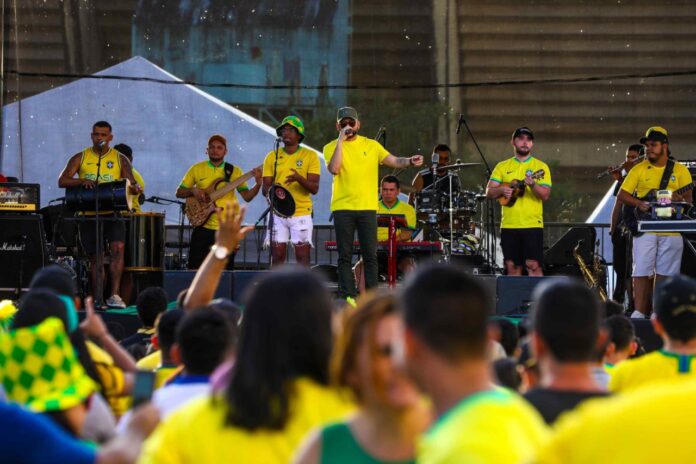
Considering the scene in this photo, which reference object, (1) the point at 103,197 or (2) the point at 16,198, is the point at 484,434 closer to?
(1) the point at 103,197

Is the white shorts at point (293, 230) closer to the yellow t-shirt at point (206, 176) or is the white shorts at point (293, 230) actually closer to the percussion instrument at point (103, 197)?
the yellow t-shirt at point (206, 176)

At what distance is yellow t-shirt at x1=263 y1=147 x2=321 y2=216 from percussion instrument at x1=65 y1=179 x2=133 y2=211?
155 centimetres

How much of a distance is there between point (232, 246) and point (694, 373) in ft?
6.33

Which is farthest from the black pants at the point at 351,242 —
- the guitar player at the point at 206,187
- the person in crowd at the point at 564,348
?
the person in crowd at the point at 564,348

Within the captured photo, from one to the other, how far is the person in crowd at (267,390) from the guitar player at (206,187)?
9.53 metres

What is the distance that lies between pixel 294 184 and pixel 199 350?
8470 mm

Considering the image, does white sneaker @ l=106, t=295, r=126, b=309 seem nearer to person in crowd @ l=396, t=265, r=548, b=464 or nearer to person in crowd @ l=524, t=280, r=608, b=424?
person in crowd @ l=524, t=280, r=608, b=424

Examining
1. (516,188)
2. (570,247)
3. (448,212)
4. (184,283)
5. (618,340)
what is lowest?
(184,283)

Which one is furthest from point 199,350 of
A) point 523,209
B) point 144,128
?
point 144,128

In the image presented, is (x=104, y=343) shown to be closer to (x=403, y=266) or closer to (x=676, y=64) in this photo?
(x=403, y=266)

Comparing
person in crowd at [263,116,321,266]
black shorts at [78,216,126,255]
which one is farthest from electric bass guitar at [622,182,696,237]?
black shorts at [78,216,126,255]

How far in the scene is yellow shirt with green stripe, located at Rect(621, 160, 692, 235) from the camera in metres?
11.2

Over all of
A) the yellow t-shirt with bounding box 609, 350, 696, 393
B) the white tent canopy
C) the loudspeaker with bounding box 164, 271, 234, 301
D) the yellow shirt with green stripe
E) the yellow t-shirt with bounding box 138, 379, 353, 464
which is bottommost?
the loudspeaker with bounding box 164, 271, 234, 301

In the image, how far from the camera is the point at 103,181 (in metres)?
11.5
